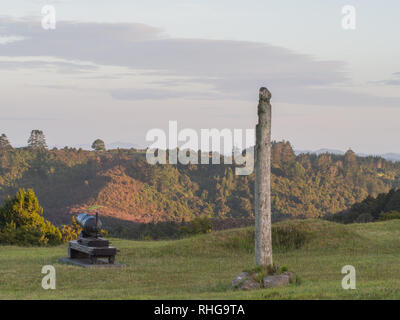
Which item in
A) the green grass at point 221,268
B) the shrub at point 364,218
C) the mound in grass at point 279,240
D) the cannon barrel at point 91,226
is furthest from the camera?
the shrub at point 364,218

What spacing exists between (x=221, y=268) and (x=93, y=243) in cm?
381

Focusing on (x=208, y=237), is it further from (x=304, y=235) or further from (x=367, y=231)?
(x=367, y=231)

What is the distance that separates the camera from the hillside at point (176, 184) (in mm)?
85750

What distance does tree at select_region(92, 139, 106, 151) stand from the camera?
114 m

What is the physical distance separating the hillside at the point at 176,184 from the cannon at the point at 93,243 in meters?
61.8

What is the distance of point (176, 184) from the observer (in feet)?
302

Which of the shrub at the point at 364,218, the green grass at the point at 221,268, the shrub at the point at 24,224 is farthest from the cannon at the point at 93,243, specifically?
the shrub at the point at 364,218

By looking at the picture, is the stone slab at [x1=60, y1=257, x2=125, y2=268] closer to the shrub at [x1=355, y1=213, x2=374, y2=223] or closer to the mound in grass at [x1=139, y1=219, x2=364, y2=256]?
the mound in grass at [x1=139, y1=219, x2=364, y2=256]

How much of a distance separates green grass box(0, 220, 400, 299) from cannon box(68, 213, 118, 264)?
0.80 metres

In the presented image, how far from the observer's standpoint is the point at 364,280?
14.2 meters

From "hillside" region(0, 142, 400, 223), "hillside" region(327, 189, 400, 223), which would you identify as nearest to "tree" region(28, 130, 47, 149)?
"hillside" region(0, 142, 400, 223)

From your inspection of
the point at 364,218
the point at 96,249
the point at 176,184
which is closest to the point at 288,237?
the point at 96,249

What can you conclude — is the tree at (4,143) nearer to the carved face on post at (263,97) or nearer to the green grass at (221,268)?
the green grass at (221,268)
